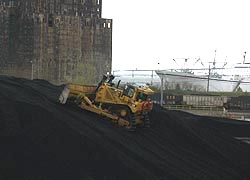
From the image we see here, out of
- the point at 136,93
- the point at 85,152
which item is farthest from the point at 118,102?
the point at 85,152

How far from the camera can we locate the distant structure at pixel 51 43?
52.5 meters

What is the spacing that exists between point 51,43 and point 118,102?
135ft

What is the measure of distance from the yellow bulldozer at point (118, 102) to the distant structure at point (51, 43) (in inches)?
1468

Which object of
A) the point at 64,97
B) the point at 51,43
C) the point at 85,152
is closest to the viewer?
the point at 85,152

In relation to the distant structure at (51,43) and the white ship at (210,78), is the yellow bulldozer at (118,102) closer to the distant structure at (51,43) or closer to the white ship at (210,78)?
the distant structure at (51,43)

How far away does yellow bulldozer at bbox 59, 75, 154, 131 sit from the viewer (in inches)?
545

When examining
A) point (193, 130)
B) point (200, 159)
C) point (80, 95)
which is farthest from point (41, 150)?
point (193, 130)

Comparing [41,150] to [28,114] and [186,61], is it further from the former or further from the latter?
[186,61]

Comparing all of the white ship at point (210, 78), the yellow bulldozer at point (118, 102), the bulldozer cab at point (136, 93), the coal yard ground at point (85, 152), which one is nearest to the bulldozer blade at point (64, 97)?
the yellow bulldozer at point (118, 102)

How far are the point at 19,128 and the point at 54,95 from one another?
5.76 meters

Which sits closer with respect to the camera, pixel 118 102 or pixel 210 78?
pixel 118 102

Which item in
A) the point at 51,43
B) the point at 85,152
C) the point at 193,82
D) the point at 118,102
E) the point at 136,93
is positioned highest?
the point at 51,43

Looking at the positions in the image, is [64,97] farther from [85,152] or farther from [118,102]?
[85,152]

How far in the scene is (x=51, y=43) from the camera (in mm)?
53812
